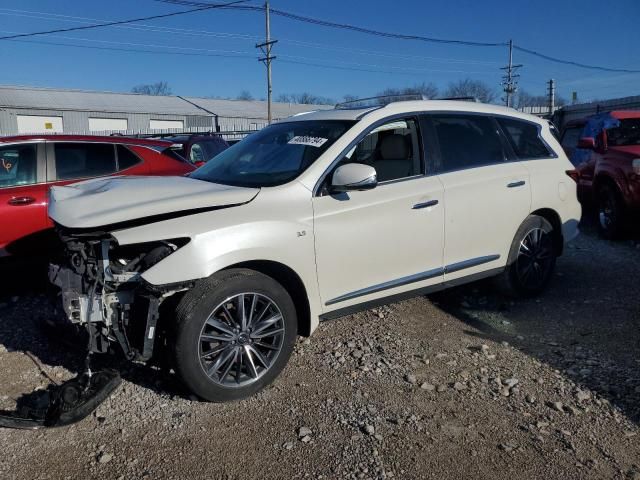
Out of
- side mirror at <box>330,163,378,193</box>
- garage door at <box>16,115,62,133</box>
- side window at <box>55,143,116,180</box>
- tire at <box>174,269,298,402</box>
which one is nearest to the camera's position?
tire at <box>174,269,298,402</box>

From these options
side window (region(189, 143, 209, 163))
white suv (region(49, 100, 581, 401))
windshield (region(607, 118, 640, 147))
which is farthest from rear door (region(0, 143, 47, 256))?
windshield (region(607, 118, 640, 147))

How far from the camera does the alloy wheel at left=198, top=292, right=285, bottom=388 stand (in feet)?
11.1

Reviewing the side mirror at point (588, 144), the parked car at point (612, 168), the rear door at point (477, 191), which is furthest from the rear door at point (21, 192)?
the side mirror at point (588, 144)

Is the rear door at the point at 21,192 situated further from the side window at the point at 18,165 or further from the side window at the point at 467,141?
the side window at the point at 467,141

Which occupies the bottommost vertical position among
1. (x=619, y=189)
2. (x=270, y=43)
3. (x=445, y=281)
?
(x=445, y=281)

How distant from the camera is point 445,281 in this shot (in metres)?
4.54

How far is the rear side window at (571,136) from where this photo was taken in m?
9.76

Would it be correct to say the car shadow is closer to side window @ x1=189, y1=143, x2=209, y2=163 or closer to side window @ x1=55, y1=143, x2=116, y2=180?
side window @ x1=55, y1=143, x2=116, y2=180

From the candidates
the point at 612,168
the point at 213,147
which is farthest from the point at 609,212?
the point at 213,147

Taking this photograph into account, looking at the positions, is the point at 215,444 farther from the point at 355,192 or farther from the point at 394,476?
the point at 355,192

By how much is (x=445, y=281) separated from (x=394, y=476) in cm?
205

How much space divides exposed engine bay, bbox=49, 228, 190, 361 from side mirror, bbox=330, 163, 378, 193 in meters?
1.11

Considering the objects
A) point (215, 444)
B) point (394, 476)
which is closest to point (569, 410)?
point (394, 476)

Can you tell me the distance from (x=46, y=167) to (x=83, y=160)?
399 mm
